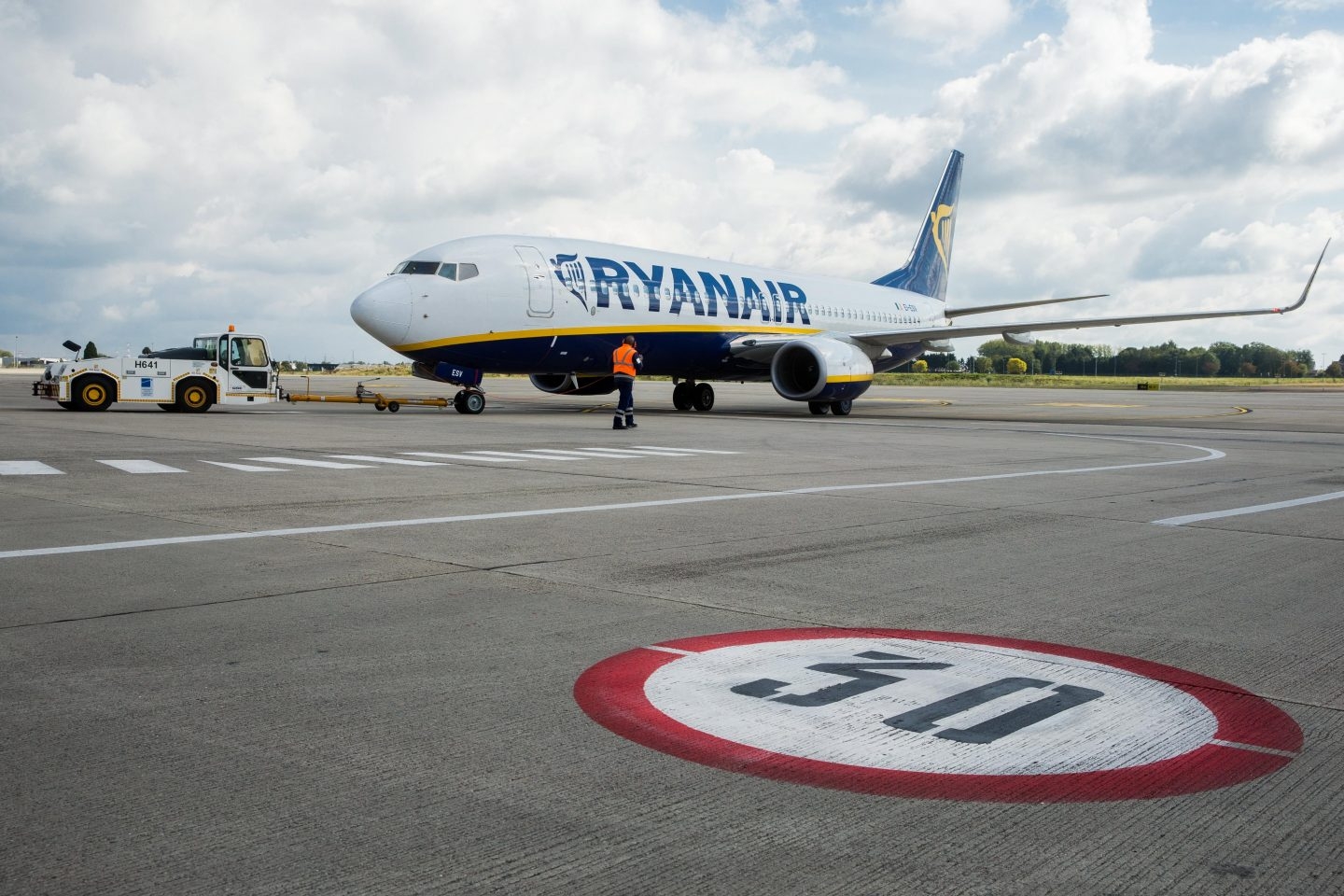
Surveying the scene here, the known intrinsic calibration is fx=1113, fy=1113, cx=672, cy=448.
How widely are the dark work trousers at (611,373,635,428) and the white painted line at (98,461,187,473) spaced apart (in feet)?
28.4

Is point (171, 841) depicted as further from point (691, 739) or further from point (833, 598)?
point (833, 598)

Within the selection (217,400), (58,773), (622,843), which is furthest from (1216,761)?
(217,400)

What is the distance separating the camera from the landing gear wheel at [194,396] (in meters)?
24.0

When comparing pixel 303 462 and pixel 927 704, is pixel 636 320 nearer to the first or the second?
pixel 303 462

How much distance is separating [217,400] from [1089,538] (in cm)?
2129

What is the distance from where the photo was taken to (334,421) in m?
21.0

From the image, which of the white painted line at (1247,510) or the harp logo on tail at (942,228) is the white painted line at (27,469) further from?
the harp logo on tail at (942,228)

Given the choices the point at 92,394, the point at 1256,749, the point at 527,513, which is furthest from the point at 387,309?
the point at 1256,749

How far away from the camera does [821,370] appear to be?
2534 centimetres

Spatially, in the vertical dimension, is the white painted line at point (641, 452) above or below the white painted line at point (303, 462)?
above

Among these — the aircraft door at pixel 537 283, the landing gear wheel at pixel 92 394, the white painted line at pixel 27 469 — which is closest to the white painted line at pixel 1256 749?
the white painted line at pixel 27 469

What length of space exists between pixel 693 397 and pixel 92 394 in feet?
47.2

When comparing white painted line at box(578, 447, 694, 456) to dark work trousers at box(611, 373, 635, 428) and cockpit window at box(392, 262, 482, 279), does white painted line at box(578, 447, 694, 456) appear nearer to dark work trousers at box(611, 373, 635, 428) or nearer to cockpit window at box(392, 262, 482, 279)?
dark work trousers at box(611, 373, 635, 428)

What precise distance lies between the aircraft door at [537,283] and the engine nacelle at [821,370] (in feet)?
20.5
